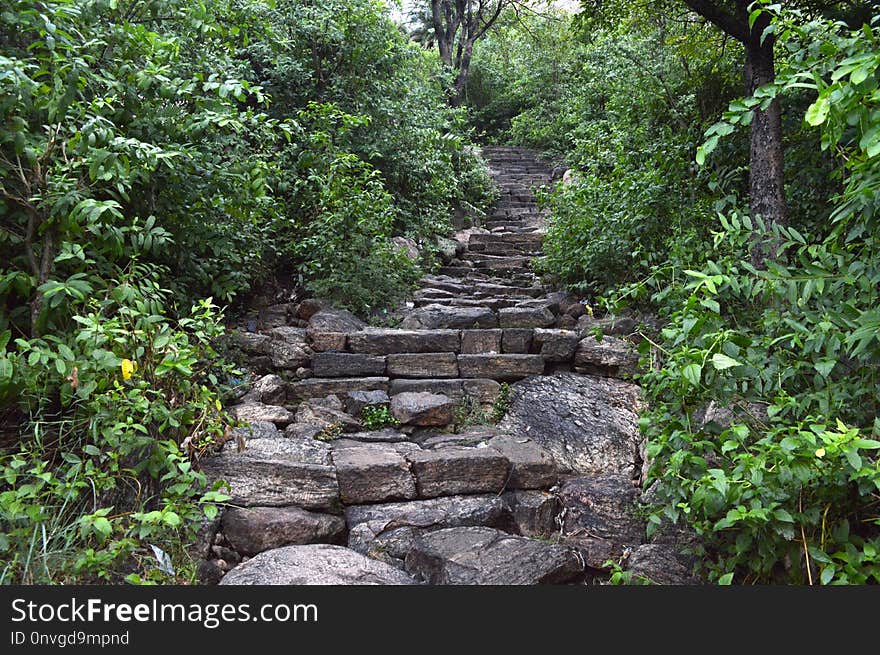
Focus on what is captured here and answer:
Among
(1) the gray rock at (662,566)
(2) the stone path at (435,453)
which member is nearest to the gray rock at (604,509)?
(2) the stone path at (435,453)

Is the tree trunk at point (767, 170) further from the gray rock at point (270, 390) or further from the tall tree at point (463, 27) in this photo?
the tall tree at point (463, 27)

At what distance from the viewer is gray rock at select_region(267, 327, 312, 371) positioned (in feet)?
15.5

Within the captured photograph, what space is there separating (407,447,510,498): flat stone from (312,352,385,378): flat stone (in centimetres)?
140

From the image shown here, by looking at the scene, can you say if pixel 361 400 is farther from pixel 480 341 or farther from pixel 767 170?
pixel 767 170

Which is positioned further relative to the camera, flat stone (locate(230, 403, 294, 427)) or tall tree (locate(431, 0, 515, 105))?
tall tree (locate(431, 0, 515, 105))

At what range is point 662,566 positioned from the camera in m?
2.55

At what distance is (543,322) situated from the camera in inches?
220

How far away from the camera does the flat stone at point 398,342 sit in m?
4.95

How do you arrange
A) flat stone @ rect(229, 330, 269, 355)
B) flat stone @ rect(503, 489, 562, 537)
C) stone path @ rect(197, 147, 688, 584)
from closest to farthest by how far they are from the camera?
1. stone path @ rect(197, 147, 688, 584)
2. flat stone @ rect(503, 489, 562, 537)
3. flat stone @ rect(229, 330, 269, 355)

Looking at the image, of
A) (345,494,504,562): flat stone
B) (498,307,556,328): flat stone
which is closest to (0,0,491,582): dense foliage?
(345,494,504,562): flat stone

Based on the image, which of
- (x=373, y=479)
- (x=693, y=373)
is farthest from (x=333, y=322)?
(x=693, y=373)

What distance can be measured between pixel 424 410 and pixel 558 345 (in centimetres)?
131

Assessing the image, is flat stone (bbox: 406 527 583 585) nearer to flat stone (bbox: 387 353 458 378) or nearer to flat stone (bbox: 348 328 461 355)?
flat stone (bbox: 387 353 458 378)

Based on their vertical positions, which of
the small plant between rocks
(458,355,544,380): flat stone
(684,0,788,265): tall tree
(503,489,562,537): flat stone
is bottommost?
(503,489,562,537): flat stone
